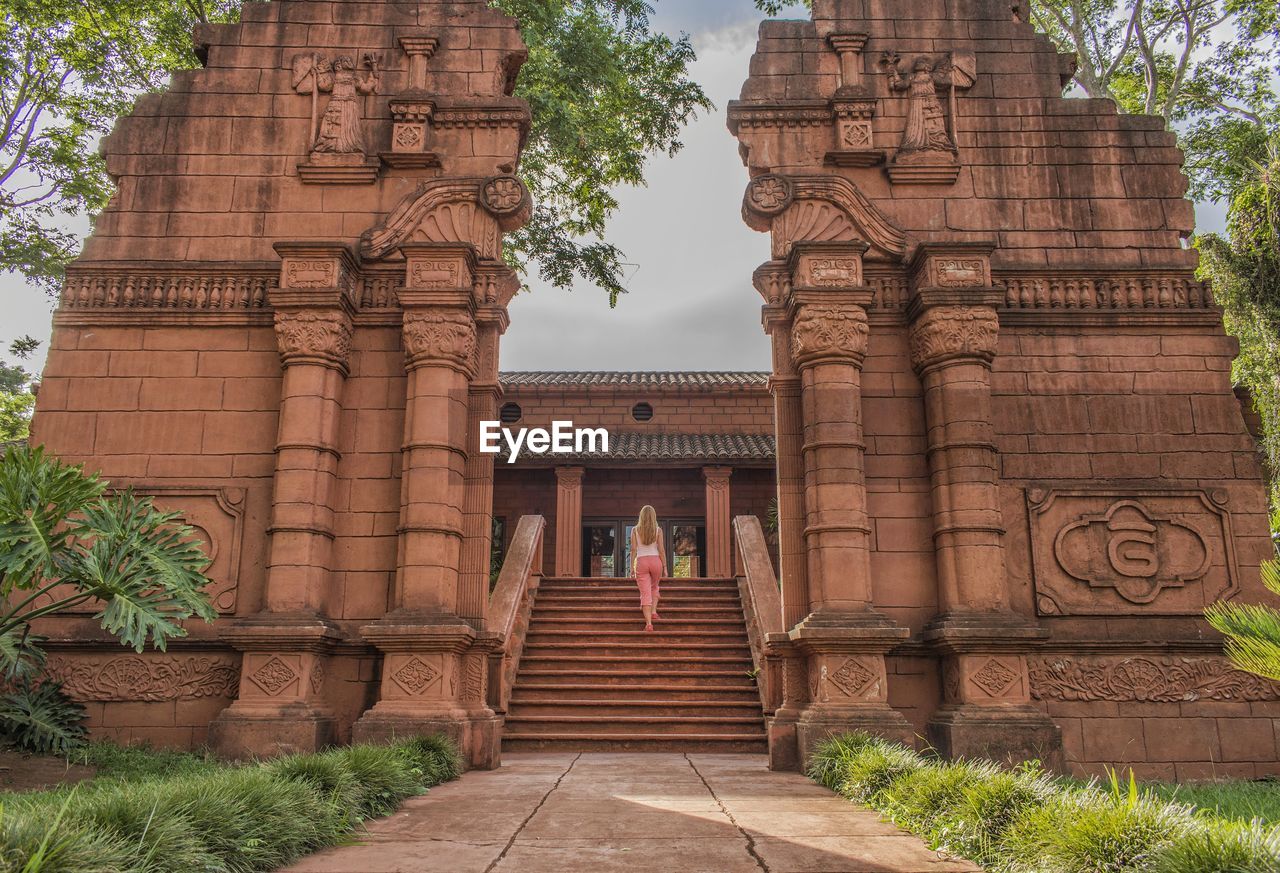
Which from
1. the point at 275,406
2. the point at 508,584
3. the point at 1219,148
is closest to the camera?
the point at 275,406

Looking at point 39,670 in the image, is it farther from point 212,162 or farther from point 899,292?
point 899,292

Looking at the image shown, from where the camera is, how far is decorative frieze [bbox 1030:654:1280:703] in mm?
8594

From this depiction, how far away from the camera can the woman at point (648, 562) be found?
513 inches

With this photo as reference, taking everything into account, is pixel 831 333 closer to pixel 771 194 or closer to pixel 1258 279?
pixel 771 194

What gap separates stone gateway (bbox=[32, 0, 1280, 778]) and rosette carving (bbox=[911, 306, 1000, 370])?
0.04 meters

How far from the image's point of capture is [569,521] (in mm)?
21578

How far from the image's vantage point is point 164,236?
32.7ft

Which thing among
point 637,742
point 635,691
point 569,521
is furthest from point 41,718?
point 569,521

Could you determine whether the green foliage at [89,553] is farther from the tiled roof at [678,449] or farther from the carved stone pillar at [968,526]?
the tiled roof at [678,449]

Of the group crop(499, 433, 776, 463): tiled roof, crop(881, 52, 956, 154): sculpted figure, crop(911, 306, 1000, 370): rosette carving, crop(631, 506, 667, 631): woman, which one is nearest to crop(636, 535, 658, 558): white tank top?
crop(631, 506, 667, 631): woman

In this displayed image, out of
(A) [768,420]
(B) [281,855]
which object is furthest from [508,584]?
(A) [768,420]

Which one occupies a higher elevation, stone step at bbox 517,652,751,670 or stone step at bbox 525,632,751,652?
stone step at bbox 525,632,751,652

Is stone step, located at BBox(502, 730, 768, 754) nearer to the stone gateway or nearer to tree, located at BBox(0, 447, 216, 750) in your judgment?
the stone gateway

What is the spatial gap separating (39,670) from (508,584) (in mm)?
5759
